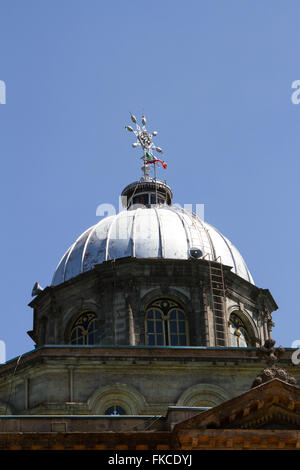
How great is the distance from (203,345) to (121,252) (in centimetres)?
750

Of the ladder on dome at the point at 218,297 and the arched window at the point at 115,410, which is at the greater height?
the ladder on dome at the point at 218,297

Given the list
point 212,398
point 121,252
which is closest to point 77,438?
point 212,398

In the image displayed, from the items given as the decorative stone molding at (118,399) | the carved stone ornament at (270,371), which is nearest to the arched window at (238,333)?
the decorative stone molding at (118,399)

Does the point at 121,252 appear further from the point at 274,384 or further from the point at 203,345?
the point at 274,384

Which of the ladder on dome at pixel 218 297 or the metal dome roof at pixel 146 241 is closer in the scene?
the ladder on dome at pixel 218 297

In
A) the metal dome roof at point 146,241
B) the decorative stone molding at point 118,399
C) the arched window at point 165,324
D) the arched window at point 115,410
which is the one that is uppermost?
the metal dome roof at point 146,241

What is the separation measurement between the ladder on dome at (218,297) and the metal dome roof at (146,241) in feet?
5.60

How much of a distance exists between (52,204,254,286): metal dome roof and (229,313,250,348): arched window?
3.25 meters

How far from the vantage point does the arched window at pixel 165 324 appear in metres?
56.7

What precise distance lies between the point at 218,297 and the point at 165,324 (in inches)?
129

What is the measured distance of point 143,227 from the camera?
6159 cm

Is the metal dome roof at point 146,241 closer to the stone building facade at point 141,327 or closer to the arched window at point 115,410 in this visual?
the stone building facade at point 141,327

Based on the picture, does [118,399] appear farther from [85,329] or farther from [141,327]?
[85,329]

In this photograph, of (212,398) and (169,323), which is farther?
(169,323)
